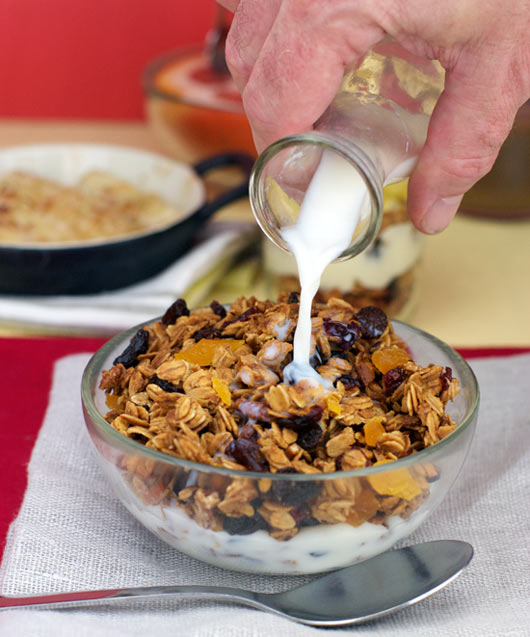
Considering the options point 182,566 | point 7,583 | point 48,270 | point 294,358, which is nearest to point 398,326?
point 294,358

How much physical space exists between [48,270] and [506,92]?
2.73ft

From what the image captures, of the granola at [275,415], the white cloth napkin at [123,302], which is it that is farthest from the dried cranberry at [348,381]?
the white cloth napkin at [123,302]

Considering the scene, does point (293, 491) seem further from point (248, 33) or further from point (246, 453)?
point (248, 33)

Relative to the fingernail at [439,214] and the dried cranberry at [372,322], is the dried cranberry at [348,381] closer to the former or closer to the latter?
the dried cranberry at [372,322]

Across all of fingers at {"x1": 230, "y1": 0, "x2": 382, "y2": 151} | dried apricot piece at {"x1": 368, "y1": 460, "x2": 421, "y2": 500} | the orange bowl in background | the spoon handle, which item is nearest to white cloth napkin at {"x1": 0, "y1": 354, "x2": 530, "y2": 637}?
the spoon handle

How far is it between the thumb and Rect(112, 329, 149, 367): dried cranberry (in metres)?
0.33

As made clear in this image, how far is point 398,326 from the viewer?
104cm

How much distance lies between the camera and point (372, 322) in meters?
0.95

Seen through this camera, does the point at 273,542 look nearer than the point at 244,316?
Yes

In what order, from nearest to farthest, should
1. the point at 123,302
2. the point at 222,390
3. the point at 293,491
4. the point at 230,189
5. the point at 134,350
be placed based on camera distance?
the point at 293,491 < the point at 222,390 < the point at 134,350 < the point at 123,302 < the point at 230,189

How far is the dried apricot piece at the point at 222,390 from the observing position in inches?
33.1

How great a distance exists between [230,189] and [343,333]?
82 centimetres

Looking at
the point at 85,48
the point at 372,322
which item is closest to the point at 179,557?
the point at 372,322

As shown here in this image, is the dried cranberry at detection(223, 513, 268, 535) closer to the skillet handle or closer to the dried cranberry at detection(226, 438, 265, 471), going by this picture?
the dried cranberry at detection(226, 438, 265, 471)
